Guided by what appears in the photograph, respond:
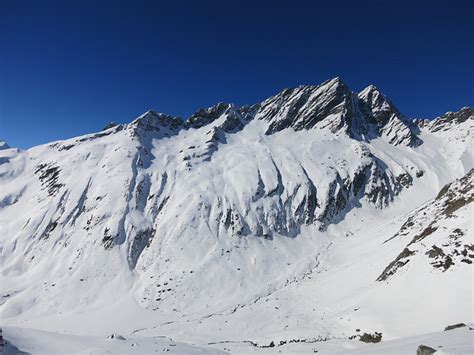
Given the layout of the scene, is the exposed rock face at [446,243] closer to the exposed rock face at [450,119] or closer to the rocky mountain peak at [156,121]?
the rocky mountain peak at [156,121]

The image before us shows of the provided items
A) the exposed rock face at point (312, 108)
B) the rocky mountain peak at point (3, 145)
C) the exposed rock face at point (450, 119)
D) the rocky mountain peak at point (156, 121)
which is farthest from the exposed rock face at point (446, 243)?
the rocky mountain peak at point (3, 145)

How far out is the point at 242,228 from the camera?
75.2 m

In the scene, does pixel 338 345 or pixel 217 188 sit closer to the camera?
pixel 338 345

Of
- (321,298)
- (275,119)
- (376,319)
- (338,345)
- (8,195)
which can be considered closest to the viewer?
(338,345)

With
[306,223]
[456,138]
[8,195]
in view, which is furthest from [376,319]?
[456,138]

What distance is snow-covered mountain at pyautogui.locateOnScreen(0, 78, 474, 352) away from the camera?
135 feet

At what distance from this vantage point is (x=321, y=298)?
49.1 meters

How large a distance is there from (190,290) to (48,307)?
74.4 ft

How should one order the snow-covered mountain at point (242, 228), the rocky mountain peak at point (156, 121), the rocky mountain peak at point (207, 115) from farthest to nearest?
the rocky mountain peak at point (207, 115) → the rocky mountain peak at point (156, 121) → the snow-covered mountain at point (242, 228)

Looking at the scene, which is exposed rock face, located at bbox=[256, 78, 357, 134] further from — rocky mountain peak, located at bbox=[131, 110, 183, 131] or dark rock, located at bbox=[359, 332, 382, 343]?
dark rock, located at bbox=[359, 332, 382, 343]

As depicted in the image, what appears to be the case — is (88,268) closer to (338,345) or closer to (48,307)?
(48,307)

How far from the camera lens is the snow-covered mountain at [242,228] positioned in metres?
41.1

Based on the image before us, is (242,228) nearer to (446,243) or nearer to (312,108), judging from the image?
(446,243)

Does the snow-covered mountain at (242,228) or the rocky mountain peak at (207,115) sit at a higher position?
the rocky mountain peak at (207,115)
